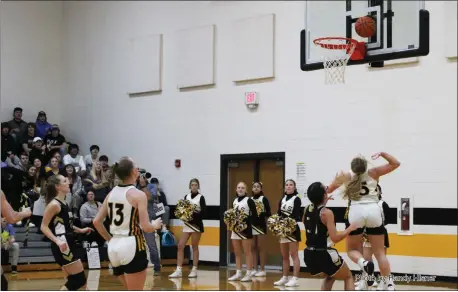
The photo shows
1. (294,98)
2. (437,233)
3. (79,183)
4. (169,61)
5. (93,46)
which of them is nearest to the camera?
(437,233)

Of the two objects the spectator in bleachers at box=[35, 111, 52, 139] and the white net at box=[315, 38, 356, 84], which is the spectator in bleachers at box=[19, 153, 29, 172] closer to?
the spectator in bleachers at box=[35, 111, 52, 139]

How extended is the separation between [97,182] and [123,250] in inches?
426

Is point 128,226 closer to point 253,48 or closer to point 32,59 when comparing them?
point 253,48

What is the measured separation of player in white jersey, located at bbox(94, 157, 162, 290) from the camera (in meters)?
6.41

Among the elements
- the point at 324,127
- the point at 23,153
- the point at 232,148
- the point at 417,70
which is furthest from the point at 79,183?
the point at 417,70

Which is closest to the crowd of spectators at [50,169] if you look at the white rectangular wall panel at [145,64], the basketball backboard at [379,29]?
the white rectangular wall panel at [145,64]

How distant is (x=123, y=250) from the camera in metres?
6.41

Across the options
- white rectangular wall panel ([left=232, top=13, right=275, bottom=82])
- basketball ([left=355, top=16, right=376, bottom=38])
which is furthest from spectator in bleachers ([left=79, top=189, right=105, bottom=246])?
basketball ([left=355, top=16, right=376, bottom=38])

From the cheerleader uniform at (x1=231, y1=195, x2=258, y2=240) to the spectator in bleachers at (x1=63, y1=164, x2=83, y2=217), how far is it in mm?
4606

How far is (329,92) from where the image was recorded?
14797mm

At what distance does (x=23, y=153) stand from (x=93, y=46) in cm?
Answer: 409

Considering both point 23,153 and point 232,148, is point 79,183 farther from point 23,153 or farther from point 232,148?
point 232,148

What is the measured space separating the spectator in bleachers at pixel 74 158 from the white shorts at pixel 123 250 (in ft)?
37.2

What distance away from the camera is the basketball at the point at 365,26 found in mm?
10141
